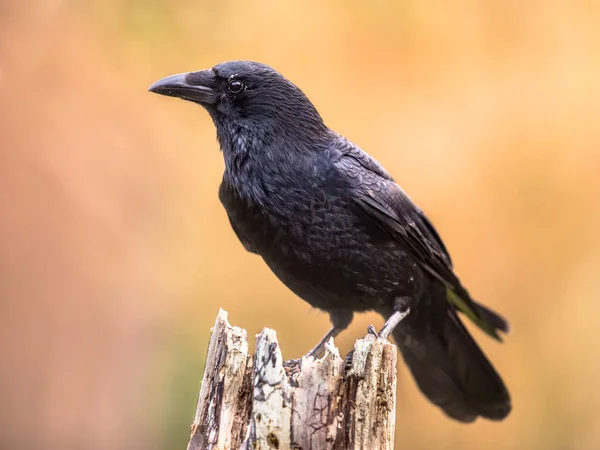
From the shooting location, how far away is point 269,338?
100 inches

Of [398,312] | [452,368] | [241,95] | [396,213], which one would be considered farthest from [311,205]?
[452,368]

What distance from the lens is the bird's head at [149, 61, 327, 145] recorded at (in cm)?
341

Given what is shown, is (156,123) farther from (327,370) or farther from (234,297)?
(327,370)

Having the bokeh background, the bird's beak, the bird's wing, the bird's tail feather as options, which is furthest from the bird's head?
the bokeh background

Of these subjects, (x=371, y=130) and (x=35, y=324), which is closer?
(x=35, y=324)

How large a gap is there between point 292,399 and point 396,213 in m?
1.24

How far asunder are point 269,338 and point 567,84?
3.96 metres

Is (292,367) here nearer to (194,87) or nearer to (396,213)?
(396,213)

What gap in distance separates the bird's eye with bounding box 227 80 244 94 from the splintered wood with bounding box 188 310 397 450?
1282 mm

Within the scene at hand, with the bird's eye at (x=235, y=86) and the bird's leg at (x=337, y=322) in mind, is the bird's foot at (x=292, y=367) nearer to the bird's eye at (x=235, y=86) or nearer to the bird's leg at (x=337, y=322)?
the bird's leg at (x=337, y=322)

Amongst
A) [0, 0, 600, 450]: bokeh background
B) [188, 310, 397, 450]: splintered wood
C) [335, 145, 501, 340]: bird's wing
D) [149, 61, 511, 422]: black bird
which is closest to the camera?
[188, 310, 397, 450]: splintered wood

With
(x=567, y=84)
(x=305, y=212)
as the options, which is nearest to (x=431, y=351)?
(x=305, y=212)

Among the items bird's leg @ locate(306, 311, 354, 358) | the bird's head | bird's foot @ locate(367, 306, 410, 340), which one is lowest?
bird's foot @ locate(367, 306, 410, 340)

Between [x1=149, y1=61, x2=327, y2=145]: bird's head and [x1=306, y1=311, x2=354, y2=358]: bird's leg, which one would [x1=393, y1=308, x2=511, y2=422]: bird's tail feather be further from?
[x1=149, y1=61, x2=327, y2=145]: bird's head
